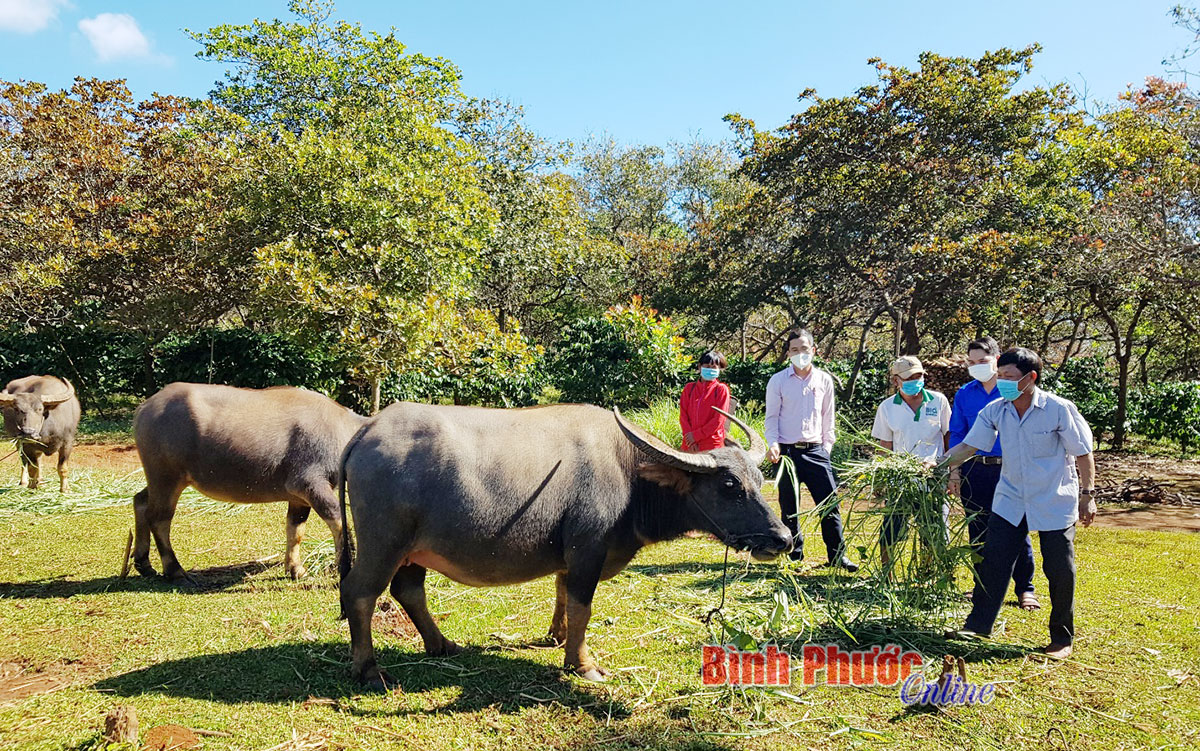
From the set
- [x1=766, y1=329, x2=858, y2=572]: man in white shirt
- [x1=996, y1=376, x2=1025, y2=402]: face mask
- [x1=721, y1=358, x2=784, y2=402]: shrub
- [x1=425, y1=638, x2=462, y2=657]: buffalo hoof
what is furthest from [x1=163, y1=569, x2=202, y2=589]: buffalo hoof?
[x1=721, y1=358, x2=784, y2=402]: shrub

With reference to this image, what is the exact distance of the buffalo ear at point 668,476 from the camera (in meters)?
4.75

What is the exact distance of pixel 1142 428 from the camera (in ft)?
58.1

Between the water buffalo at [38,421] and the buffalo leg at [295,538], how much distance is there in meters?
5.84

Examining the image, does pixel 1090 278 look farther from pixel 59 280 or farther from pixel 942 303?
pixel 59 280

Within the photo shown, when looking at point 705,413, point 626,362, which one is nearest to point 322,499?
point 705,413

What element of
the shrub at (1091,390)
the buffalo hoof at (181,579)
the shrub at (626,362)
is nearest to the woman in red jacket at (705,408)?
the buffalo hoof at (181,579)

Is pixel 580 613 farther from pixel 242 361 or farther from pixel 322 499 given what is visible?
pixel 242 361

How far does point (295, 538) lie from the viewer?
6.71 metres

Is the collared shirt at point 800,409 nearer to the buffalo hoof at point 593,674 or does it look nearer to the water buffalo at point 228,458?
the buffalo hoof at point 593,674

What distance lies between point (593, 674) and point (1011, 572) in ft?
9.65

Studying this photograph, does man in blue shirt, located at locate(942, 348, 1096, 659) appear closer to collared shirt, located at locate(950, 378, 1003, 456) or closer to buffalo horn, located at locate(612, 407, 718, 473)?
collared shirt, located at locate(950, 378, 1003, 456)

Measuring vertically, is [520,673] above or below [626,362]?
below

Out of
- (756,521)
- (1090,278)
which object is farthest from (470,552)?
(1090,278)

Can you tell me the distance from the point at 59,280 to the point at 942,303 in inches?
796
